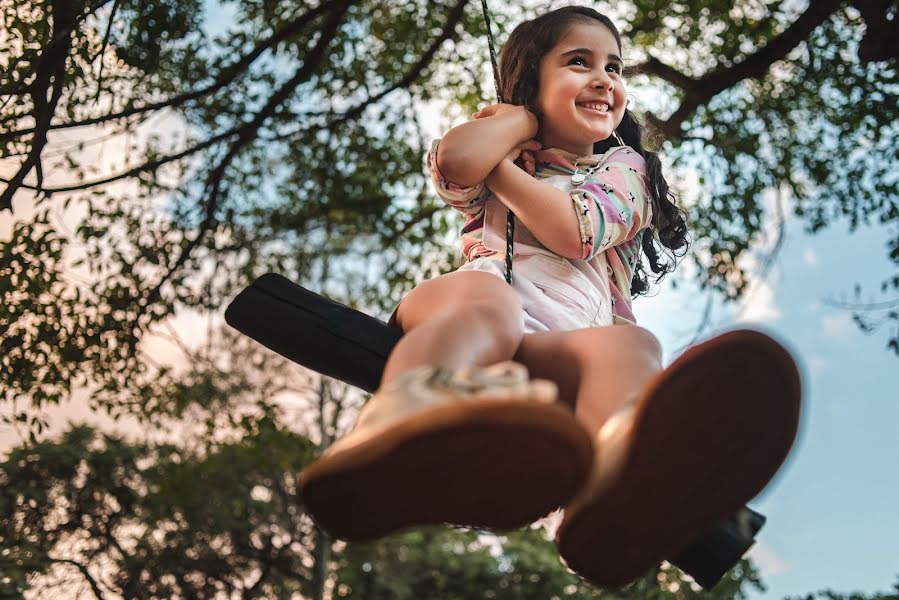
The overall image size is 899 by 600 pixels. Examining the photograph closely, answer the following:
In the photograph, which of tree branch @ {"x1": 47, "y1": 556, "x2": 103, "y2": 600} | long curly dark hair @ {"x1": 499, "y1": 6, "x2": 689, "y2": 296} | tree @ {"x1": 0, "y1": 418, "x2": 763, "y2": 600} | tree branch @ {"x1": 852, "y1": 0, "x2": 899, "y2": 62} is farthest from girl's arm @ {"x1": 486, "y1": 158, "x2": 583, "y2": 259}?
tree branch @ {"x1": 47, "y1": 556, "x2": 103, "y2": 600}

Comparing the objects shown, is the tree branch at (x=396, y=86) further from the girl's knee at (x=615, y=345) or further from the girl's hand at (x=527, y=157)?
the girl's knee at (x=615, y=345)

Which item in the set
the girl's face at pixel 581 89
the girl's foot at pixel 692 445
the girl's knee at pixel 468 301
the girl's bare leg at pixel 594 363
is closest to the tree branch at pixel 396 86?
the girl's face at pixel 581 89

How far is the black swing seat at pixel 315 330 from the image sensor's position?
1905 millimetres

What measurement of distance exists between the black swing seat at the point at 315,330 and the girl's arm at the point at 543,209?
1.18 ft

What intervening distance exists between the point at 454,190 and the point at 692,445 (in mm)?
894

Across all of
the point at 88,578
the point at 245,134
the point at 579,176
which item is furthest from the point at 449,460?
the point at 88,578

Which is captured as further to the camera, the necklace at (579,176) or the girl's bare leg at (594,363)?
the necklace at (579,176)

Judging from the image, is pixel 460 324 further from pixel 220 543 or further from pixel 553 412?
pixel 220 543

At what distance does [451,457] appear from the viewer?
3.86ft

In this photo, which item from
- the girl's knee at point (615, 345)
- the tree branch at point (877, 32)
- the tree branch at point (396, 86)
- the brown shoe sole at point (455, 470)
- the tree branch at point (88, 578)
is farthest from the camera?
→ the tree branch at point (88, 578)

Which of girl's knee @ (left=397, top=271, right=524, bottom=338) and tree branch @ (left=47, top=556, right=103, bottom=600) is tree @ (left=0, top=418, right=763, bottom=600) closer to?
tree branch @ (left=47, top=556, right=103, bottom=600)

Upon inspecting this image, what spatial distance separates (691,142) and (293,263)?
3.78 meters

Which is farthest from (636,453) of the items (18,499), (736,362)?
(18,499)

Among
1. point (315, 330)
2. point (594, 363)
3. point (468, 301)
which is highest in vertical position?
point (315, 330)
